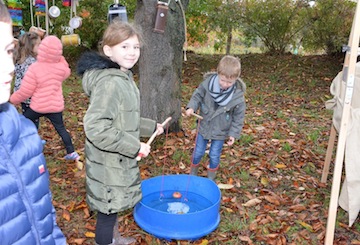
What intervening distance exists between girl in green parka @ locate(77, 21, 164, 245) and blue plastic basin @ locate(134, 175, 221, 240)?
1.46 ft

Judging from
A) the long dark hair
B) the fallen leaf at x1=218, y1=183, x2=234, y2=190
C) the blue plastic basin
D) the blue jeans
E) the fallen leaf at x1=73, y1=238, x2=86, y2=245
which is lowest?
the fallen leaf at x1=73, y1=238, x2=86, y2=245

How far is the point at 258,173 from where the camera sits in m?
4.14

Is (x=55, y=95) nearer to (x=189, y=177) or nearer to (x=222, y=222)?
(x=189, y=177)

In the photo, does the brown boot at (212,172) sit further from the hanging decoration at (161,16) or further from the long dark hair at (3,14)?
the long dark hair at (3,14)

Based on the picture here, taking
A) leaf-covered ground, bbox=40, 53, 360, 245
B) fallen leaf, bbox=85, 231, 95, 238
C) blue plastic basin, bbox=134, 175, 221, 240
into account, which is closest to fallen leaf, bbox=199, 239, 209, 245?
leaf-covered ground, bbox=40, 53, 360, 245

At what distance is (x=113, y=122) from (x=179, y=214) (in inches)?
35.1

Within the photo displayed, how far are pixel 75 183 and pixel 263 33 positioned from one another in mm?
6815

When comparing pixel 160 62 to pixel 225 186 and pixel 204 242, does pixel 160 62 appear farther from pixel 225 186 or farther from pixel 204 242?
pixel 204 242

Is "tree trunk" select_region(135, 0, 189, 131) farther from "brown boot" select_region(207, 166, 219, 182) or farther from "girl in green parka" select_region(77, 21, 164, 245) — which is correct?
"girl in green parka" select_region(77, 21, 164, 245)

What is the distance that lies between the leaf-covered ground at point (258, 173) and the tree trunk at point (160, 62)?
0.41 metres

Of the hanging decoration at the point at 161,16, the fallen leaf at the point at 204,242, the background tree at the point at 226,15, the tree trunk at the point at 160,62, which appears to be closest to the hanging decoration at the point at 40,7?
the tree trunk at the point at 160,62

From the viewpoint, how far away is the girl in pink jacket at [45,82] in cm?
382

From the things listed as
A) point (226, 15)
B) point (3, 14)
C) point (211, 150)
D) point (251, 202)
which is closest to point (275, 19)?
point (226, 15)

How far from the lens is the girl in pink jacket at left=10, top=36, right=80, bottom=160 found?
12.5 feet
